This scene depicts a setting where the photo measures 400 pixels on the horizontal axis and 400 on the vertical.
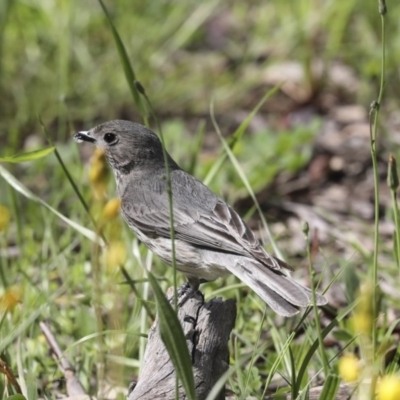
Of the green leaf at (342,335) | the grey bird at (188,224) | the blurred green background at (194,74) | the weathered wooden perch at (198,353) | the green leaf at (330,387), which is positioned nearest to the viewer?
the green leaf at (330,387)

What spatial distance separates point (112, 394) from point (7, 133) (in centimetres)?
421

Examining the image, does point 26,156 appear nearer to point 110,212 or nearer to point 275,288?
point 275,288

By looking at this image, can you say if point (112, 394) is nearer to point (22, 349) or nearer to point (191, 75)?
point (22, 349)

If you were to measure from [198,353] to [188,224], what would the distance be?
3.45ft

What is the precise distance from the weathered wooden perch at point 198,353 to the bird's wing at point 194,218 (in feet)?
1.14

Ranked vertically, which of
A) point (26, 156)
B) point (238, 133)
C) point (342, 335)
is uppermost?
point (26, 156)

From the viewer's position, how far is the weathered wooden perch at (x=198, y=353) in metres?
3.53

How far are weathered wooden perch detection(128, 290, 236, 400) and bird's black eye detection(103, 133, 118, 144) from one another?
58.1 inches

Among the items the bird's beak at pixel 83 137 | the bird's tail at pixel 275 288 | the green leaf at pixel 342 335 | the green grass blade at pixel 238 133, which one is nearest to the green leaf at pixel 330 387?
the bird's tail at pixel 275 288

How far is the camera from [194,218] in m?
4.64

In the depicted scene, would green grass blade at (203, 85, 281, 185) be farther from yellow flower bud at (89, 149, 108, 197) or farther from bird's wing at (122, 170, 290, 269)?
yellow flower bud at (89, 149, 108, 197)

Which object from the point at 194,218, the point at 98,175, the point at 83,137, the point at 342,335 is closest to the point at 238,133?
the point at 194,218

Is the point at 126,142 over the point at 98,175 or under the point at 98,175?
under

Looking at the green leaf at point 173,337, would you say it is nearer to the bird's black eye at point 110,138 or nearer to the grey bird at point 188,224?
the grey bird at point 188,224
